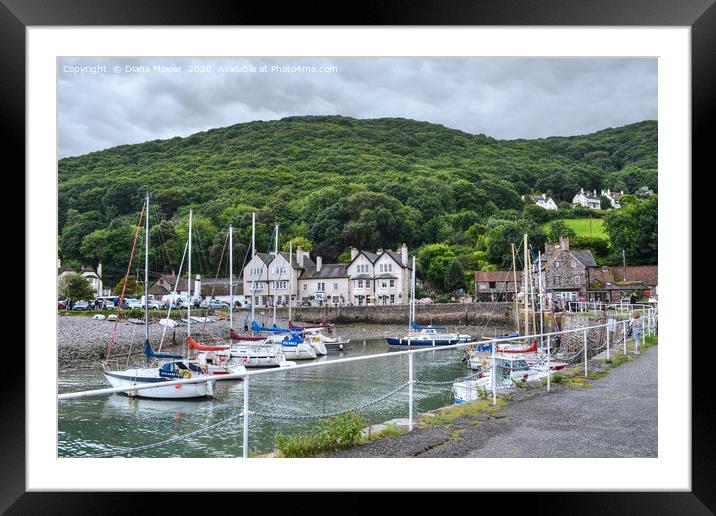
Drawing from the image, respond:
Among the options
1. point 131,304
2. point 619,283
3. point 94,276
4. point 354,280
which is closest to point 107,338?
point 94,276

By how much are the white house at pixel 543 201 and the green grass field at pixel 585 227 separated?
0.94 metres

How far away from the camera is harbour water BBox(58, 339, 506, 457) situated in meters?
7.47

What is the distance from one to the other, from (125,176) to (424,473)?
18658 millimetres

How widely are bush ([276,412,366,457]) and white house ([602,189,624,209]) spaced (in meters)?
20.2

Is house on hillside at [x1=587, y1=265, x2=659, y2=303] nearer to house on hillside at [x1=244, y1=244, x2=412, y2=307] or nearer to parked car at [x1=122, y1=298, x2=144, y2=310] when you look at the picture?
house on hillside at [x1=244, y1=244, x2=412, y2=307]

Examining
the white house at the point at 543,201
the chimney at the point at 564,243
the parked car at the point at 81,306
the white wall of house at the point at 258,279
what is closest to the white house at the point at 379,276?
the white wall of house at the point at 258,279

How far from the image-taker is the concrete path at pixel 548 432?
3.45 meters

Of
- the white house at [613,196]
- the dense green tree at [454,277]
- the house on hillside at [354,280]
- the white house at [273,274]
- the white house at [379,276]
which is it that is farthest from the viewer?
the white house at [379,276]

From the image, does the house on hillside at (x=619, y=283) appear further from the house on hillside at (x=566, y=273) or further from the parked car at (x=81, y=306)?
the parked car at (x=81, y=306)

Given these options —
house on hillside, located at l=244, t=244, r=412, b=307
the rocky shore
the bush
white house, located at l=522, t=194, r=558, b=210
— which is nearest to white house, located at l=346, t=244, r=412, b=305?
house on hillside, located at l=244, t=244, r=412, b=307
